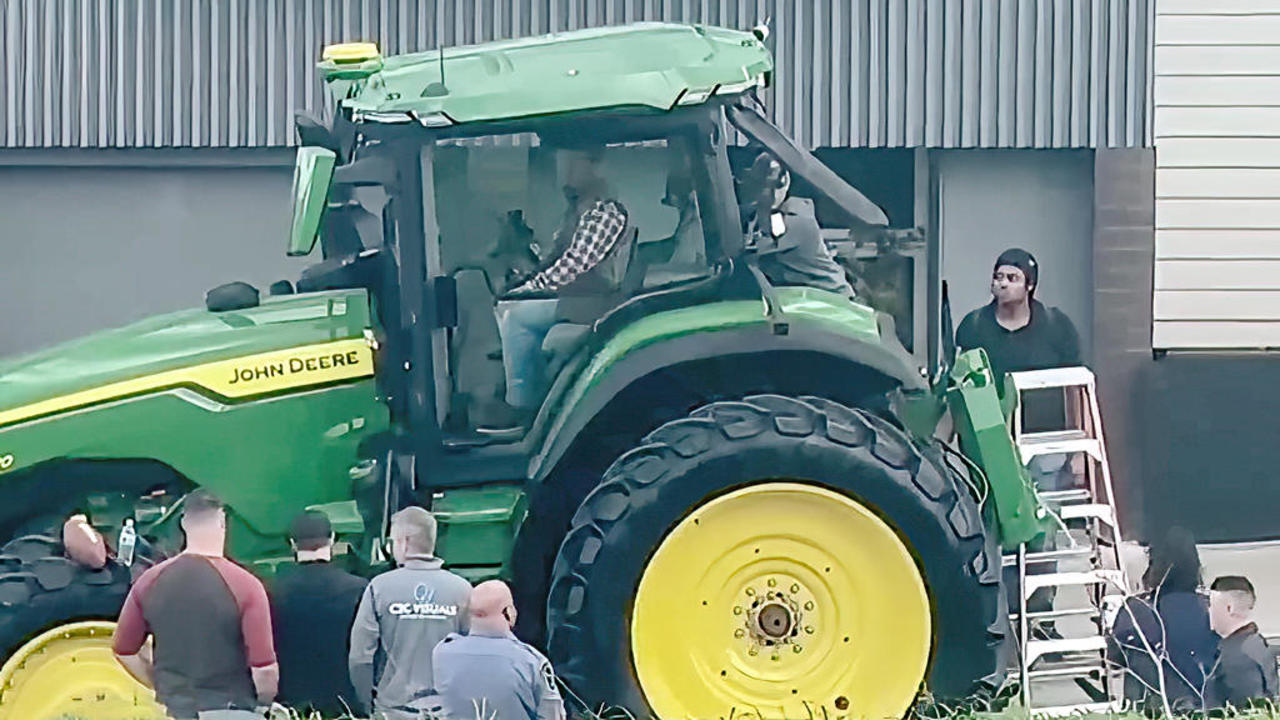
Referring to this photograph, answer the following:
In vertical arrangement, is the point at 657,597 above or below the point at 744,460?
below

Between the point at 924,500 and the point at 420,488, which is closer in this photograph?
the point at 924,500

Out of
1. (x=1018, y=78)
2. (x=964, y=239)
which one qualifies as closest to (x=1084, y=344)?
(x=964, y=239)

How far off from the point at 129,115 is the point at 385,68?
5.31 meters

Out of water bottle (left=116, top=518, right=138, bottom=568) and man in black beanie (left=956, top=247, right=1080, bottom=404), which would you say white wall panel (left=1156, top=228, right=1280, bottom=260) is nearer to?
man in black beanie (left=956, top=247, right=1080, bottom=404)

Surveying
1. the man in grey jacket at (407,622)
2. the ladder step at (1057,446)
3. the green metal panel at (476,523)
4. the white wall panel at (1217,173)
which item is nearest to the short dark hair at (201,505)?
the man in grey jacket at (407,622)

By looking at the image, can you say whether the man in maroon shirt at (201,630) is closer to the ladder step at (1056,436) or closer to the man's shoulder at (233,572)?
the man's shoulder at (233,572)

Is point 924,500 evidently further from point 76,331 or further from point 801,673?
point 76,331

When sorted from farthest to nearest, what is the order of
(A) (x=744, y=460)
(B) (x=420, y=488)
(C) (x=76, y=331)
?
(C) (x=76, y=331) → (B) (x=420, y=488) → (A) (x=744, y=460)

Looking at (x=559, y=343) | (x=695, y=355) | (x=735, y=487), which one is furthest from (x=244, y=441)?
(x=735, y=487)

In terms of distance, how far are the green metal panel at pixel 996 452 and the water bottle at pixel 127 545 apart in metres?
2.72

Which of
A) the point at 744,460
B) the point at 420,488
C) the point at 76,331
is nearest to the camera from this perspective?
the point at 744,460

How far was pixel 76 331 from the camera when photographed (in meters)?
10.8

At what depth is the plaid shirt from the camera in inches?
233

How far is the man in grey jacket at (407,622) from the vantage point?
5598 mm
